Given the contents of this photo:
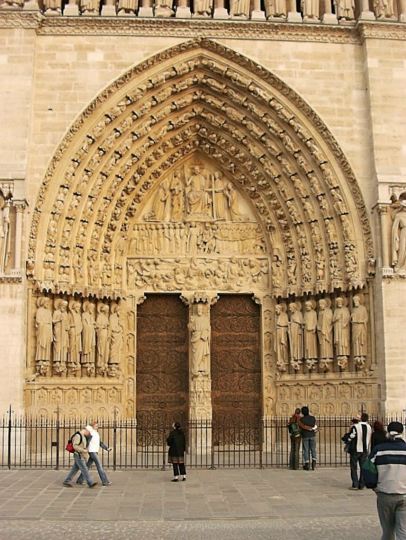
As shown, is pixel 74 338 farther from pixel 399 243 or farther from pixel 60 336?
pixel 399 243

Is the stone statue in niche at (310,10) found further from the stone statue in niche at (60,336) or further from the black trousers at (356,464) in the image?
the black trousers at (356,464)

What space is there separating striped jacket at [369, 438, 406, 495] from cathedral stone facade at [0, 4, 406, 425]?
811cm

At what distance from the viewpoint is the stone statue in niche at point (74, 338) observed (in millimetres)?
14125

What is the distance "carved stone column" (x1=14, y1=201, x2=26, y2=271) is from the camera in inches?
522

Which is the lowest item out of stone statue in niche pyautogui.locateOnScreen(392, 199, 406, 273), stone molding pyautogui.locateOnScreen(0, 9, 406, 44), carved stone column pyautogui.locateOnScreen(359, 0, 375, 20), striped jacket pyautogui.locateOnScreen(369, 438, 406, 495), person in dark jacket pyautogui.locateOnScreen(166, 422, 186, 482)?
person in dark jacket pyautogui.locateOnScreen(166, 422, 186, 482)

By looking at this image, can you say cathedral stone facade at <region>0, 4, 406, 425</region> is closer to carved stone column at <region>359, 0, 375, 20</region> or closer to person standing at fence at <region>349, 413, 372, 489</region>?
carved stone column at <region>359, 0, 375, 20</region>

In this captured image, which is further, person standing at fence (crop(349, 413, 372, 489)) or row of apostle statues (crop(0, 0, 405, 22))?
row of apostle statues (crop(0, 0, 405, 22))

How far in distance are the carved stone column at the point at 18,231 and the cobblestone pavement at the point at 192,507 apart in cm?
393

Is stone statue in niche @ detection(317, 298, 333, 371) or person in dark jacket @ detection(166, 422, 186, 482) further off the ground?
stone statue in niche @ detection(317, 298, 333, 371)

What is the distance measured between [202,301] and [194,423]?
8.42 feet

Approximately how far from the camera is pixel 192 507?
8539 mm

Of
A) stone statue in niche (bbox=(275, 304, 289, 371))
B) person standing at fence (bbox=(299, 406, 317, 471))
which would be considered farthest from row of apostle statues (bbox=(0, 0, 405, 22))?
person standing at fence (bbox=(299, 406, 317, 471))

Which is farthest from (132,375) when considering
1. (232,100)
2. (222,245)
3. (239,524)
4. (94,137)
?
(239,524)

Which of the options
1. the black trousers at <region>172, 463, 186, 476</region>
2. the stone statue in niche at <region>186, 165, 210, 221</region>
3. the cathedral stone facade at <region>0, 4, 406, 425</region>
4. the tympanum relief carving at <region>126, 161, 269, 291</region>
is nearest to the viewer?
the black trousers at <region>172, 463, 186, 476</region>
